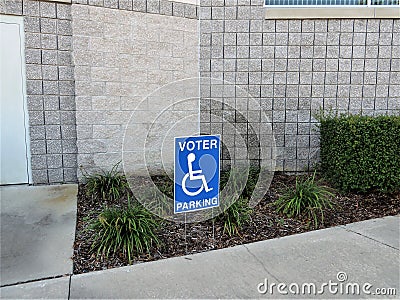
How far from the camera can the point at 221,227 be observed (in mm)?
4016

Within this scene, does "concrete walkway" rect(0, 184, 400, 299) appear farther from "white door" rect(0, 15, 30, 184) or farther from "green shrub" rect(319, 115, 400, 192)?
"white door" rect(0, 15, 30, 184)

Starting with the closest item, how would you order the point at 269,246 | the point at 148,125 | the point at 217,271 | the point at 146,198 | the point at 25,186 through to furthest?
the point at 217,271, the point at 269,246, the point at 146,198, the point at 25,186, the point at 148,125

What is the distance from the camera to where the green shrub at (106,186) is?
190 inches

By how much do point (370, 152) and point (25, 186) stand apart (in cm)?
469

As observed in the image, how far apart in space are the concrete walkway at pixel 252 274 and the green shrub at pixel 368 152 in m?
1.30

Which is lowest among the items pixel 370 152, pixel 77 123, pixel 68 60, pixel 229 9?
pixel 370 152

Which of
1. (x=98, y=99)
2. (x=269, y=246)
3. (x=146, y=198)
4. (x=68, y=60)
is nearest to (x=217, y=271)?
(x=269, y=246)

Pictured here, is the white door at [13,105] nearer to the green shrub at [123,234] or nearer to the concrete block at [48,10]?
the concrete block at [48,10]

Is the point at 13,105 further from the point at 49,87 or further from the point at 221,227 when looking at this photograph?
the point at 221,227

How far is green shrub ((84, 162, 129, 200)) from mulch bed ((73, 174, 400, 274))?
0.14 meters

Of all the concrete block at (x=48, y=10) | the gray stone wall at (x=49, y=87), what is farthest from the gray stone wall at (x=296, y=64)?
the concrete block at (x=48, y=10)

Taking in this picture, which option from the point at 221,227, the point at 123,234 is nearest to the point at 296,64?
the point at 221,227

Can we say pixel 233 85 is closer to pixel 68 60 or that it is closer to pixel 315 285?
pixel 68 60

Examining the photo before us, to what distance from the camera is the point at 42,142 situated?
518 centimetres
